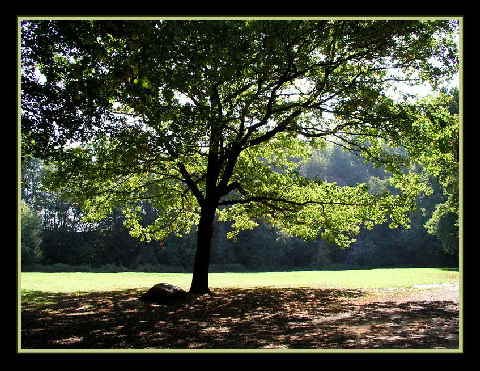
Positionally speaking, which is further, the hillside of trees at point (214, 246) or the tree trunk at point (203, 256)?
the hillside of trees at point (214, 246)

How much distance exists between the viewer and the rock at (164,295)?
48.8ft

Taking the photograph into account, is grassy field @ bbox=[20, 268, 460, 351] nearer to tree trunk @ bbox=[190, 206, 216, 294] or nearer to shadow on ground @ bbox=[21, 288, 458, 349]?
shadow on ground @ bbox=[21, 288, 458, 349]

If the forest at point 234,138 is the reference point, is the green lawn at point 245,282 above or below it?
below

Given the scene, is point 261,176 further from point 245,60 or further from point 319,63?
point 245,60

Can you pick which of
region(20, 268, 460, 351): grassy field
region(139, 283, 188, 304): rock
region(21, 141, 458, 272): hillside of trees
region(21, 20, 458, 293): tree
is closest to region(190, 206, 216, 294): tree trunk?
region(21, 20, 458, 293): tree

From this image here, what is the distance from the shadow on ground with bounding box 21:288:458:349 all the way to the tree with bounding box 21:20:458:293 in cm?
399

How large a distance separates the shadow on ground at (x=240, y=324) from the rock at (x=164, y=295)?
0.42 metres

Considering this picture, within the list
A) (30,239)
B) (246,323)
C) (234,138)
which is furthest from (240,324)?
(30,239)

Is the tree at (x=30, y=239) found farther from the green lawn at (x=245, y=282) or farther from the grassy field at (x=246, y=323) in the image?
the grassy field at (x=246, y=323)

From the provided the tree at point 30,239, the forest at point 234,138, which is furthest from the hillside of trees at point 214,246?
the forest at point 234,138

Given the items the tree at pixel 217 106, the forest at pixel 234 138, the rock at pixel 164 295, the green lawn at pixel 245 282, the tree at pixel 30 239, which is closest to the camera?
the forest at pixel 234 138

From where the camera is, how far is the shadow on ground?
8.48m

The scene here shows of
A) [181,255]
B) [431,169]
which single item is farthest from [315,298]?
[181,255]

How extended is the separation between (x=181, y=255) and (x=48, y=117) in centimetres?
4589
